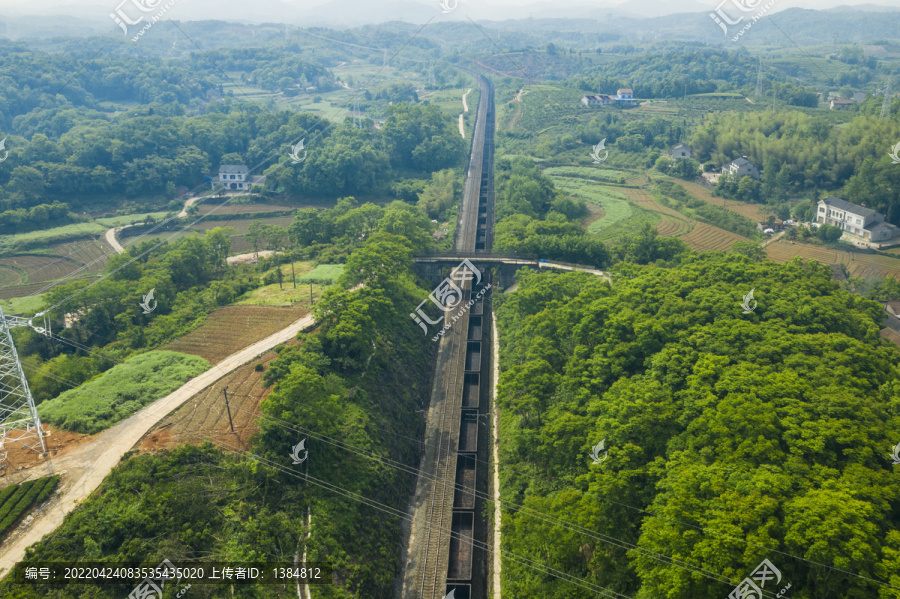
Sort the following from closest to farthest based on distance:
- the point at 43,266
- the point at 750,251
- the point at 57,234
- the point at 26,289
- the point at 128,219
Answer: the point at 750,251 → the point at 26,289 → the point at 43,266 → the point at 57,234 → the point at 128,219

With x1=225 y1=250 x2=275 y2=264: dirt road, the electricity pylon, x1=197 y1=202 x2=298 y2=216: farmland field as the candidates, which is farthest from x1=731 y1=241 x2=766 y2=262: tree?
x1=197 y1=202 x2=298 y2=216: farmland field

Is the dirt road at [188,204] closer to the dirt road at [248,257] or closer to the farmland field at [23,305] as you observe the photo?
the dirt road at [248,257]

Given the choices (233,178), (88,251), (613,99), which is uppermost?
(613,99)

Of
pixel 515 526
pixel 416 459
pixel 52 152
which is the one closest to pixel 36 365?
pixel 416 459

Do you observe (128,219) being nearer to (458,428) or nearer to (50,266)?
(50,266)

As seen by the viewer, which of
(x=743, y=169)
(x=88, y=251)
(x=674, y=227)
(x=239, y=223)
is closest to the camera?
(x=88, y=251)

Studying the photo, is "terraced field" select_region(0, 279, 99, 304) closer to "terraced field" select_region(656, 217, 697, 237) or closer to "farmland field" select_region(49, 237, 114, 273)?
"farmland field" select_region(49, 237, 114, 273)

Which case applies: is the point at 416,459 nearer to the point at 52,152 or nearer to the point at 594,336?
the point at 594,336

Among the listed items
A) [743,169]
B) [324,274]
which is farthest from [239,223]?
[743,169]
